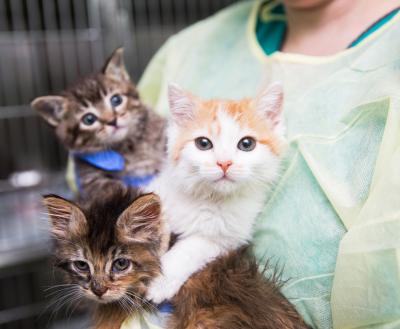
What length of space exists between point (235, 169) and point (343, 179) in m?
0.22

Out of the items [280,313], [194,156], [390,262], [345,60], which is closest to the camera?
[390,262]

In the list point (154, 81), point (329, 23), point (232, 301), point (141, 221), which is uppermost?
point (329, 23)

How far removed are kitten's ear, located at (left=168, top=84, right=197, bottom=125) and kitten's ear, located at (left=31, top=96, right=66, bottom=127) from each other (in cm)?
43

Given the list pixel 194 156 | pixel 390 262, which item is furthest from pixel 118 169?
pixel 390 262

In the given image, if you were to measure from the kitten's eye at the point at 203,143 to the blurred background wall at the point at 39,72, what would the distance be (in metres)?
1.17

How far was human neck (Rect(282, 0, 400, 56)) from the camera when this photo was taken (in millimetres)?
1224

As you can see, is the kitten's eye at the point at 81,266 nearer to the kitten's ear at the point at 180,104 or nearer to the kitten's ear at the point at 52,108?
the kitten's ear at the point at 180,104

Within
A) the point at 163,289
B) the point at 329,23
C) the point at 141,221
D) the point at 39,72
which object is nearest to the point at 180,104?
the point at 141,221

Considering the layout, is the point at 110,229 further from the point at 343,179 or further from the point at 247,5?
the point at 247,5

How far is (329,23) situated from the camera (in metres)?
1.34

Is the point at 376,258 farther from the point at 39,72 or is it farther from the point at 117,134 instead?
the point at 39,72

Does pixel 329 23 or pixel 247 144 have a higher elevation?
pixel 329 23

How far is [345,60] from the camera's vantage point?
1.13 meters

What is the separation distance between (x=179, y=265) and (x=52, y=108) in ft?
2.22
